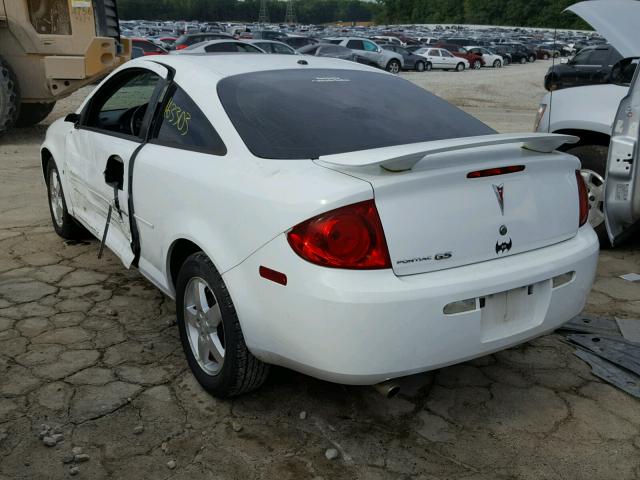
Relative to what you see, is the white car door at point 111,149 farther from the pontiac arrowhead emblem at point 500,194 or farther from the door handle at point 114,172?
the pontiac arrowhead emblem at point 500,194

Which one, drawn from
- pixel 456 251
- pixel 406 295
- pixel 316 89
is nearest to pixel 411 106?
pixel 316 89

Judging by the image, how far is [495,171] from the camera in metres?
2.62

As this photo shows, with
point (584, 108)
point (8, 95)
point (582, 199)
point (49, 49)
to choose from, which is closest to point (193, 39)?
point (49, 49)

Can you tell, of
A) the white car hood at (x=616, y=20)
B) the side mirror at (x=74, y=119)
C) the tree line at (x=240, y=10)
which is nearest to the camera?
the white car hood at (x=616, y=20)

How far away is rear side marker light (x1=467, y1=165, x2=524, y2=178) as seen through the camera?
8.41 feet

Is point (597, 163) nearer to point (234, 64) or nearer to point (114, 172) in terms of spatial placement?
point (234, 64)

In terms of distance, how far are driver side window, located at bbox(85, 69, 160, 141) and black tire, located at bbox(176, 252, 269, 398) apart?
1.15 m

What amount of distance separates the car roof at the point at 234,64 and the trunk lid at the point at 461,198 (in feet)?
3.43

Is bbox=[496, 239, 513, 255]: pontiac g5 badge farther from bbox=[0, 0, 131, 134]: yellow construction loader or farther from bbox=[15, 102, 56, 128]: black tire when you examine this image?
bbox=[15, 102, 56, 128]: black tire

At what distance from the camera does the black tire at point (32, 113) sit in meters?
11.4

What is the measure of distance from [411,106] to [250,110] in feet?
2.96

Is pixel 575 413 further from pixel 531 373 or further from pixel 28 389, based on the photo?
pixel 28 389

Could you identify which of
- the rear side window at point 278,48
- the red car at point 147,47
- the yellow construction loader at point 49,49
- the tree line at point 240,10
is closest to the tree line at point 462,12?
the tree line at point 240,10

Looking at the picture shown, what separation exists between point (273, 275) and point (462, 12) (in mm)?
126658
